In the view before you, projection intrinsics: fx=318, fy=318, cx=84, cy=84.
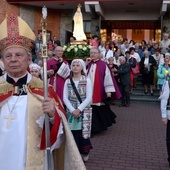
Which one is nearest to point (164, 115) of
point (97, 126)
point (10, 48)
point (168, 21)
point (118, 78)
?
point (97, 126)

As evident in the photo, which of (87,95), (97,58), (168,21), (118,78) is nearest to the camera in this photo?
(87,95)

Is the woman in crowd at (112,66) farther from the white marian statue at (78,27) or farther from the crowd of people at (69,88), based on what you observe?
the white marian statue at (78,27)

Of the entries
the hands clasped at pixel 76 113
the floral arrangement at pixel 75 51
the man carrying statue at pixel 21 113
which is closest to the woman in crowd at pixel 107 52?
the floral arrangement at pixel 75 51

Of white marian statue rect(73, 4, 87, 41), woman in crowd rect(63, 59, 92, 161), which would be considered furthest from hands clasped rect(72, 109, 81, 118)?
white marian statue rect(73, 4, 87, 41)

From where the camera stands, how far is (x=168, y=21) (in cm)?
2000

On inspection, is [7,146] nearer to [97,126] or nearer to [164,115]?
[164,115]

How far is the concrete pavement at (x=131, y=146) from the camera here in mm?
5715

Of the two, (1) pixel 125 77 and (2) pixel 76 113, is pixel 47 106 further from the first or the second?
(1) pixel 125 77

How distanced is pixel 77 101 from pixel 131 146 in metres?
1.90

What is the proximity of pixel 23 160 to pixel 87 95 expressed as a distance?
310 centimetres

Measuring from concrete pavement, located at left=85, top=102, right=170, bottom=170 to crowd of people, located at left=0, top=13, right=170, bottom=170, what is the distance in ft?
1.16

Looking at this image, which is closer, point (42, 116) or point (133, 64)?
point (42, 116)

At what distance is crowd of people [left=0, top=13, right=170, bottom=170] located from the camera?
2.67m

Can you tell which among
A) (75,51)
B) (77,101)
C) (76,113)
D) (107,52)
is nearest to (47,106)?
(76,113)
